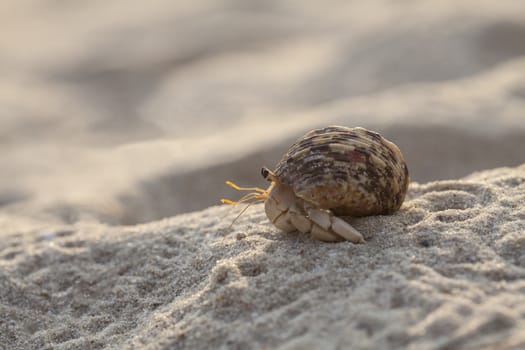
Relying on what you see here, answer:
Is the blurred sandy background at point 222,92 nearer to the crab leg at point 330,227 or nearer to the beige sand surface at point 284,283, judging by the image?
the beige sand surface at point 284,283

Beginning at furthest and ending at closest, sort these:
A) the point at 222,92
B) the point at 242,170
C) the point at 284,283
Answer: the point at 222,92 < the point at 242,170 < the point at 284,283

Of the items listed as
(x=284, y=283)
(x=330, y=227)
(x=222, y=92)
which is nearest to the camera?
(x=284, y=283)

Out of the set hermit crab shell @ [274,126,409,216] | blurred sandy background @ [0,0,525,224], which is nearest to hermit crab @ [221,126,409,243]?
hermit crab shell @ [274,126,409,216]

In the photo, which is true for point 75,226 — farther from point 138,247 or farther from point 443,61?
point 443,61

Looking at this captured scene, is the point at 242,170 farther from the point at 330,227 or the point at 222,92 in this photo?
the point at 330,227

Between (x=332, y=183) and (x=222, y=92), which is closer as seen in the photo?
(x=332, y=183)

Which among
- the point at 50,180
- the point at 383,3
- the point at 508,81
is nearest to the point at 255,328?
the point at 50,180

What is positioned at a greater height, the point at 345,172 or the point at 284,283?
the point at 345,172

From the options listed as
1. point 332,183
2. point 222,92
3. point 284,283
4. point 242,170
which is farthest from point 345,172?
point 222,92
